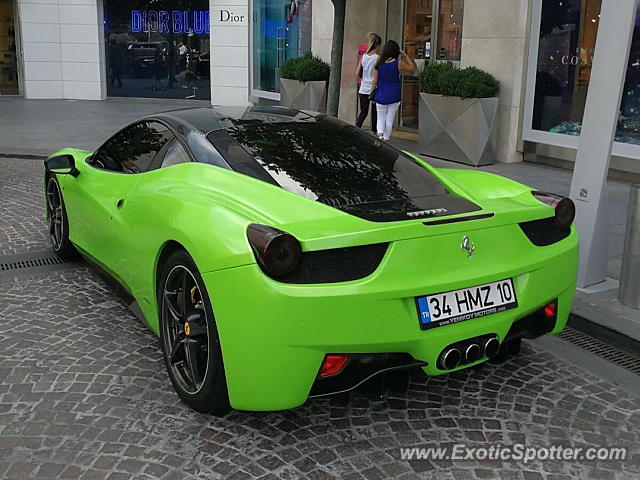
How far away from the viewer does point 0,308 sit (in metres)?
4.88

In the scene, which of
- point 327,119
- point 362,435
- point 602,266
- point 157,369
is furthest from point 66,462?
point 602,266

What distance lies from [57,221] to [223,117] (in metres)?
2.35

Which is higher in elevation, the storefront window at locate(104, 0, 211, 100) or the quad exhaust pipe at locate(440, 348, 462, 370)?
the storefront window at locate(104, 0, 211, 100)

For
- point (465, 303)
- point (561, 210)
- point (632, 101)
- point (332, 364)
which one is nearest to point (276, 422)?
point (332, 364)

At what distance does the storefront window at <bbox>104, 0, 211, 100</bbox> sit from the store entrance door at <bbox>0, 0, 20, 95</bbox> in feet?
8.53

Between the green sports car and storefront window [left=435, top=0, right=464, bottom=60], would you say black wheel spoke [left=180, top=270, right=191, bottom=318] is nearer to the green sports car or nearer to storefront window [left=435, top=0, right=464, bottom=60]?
the green sports car

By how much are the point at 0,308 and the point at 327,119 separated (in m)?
2.51

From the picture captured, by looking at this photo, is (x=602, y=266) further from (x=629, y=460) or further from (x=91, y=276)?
(x=91, y=276)

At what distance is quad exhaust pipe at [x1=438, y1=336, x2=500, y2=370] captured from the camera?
3.15 meters

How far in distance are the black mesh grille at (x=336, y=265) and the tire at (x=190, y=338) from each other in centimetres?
47

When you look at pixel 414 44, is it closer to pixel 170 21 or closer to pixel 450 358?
pixel 170 21

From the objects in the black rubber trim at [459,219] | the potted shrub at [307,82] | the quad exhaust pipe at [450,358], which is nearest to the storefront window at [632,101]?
the potted shrub at [307,82]

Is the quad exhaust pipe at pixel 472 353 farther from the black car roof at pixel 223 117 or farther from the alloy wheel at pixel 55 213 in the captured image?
the alloy wheel at pixel 55 213

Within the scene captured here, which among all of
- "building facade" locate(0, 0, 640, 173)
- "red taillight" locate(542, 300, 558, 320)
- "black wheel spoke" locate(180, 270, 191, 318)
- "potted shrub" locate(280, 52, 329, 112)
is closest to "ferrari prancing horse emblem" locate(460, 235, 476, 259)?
"red taillight" locate(542, 300, 558, 320)
